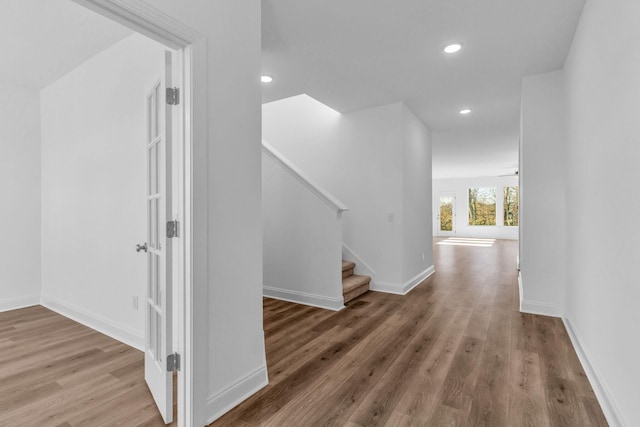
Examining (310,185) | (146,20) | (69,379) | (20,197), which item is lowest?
(69,379)

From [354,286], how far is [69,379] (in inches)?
111

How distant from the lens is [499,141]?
6.73m

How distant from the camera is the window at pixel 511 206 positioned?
1260cm

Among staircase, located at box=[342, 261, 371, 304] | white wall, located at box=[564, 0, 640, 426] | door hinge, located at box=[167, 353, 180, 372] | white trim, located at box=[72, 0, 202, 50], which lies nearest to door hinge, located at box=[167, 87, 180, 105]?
white trim, located at box=[72, 0, 202, 50]

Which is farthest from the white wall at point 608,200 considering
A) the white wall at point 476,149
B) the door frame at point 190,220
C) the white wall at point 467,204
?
the white wall at point 467,204

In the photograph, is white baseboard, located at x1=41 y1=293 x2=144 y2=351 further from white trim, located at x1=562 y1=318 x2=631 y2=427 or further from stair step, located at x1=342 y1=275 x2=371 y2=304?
white trim, located at x1=562 y1=318 x2=631 y2=427

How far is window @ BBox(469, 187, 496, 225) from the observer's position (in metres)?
13.0

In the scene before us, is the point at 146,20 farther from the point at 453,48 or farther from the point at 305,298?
the point at 305,298

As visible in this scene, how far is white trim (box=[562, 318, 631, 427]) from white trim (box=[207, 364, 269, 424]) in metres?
1.83

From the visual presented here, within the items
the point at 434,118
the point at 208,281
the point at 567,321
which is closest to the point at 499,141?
the point at 434,118

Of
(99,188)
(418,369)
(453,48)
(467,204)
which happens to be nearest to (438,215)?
(467,204)

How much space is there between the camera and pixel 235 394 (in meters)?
1.80

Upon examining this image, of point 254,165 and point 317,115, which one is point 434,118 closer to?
point 317,115

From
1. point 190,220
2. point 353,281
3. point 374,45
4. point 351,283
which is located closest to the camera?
point 190,220
